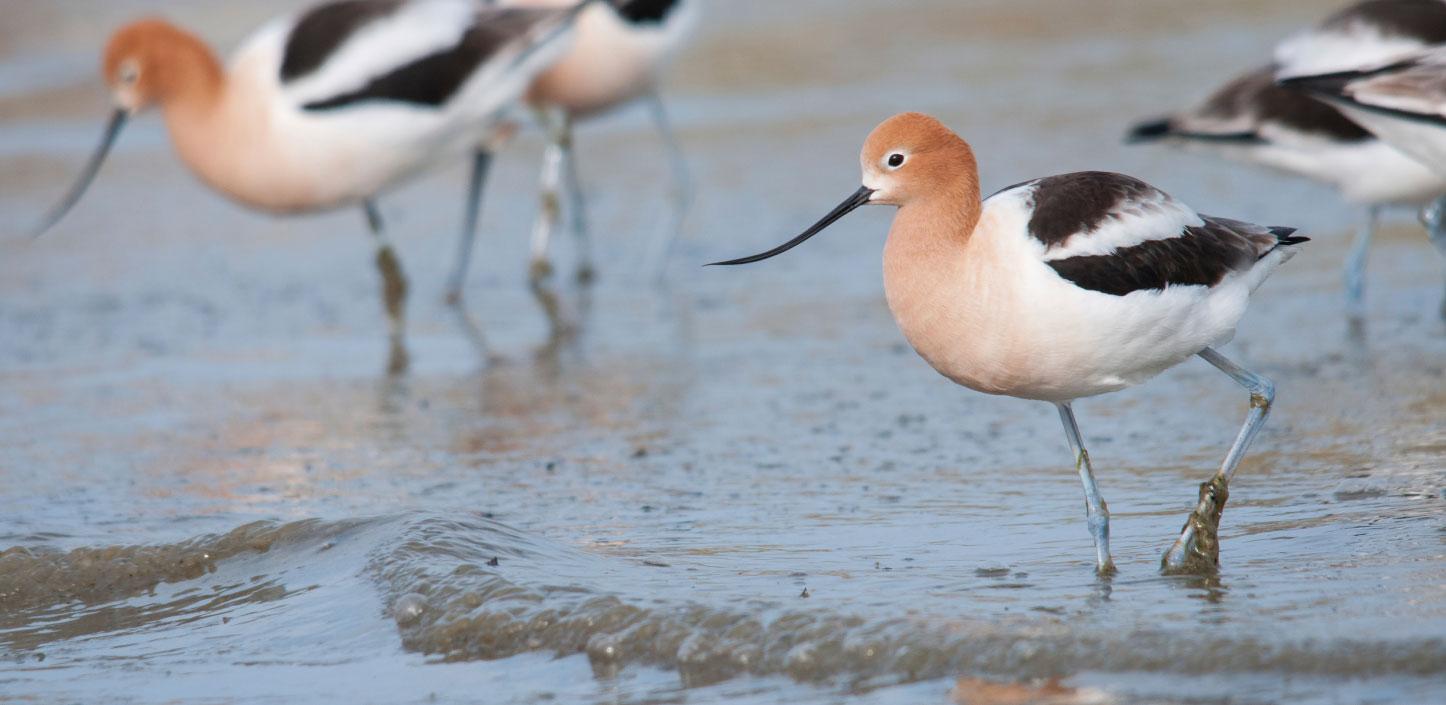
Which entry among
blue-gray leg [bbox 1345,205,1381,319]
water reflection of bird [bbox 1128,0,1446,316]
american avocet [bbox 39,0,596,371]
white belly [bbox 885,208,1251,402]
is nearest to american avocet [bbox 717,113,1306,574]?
white belly [bbox 885,208,1251,402]

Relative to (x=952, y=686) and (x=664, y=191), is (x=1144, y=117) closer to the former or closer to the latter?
(x=664, y=191)

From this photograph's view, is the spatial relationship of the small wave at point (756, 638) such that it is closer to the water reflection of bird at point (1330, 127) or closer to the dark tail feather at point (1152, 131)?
the water reflection of bird at point (1330, 127)

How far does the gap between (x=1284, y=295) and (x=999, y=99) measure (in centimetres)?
501

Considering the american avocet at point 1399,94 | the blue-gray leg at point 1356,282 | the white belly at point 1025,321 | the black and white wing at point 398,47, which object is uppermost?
the black and white wing at point 398,47

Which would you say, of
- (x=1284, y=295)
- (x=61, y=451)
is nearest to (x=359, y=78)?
(x=61, y=451)

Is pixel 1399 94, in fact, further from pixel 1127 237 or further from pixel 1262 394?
pixel 1127 237

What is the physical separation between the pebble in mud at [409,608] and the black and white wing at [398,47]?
4637 millimetres

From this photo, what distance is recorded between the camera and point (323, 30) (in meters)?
9.07

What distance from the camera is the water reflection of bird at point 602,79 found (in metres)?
10.0

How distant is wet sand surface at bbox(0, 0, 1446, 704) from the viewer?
4227 mm

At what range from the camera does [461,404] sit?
7.18 metres

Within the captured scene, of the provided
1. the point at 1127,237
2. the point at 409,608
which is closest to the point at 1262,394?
the point at 1127,237

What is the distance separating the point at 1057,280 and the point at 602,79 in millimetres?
6226

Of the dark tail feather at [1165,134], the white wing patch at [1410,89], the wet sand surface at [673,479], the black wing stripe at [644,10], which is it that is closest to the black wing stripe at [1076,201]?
the wet sand surface at [673,479]
